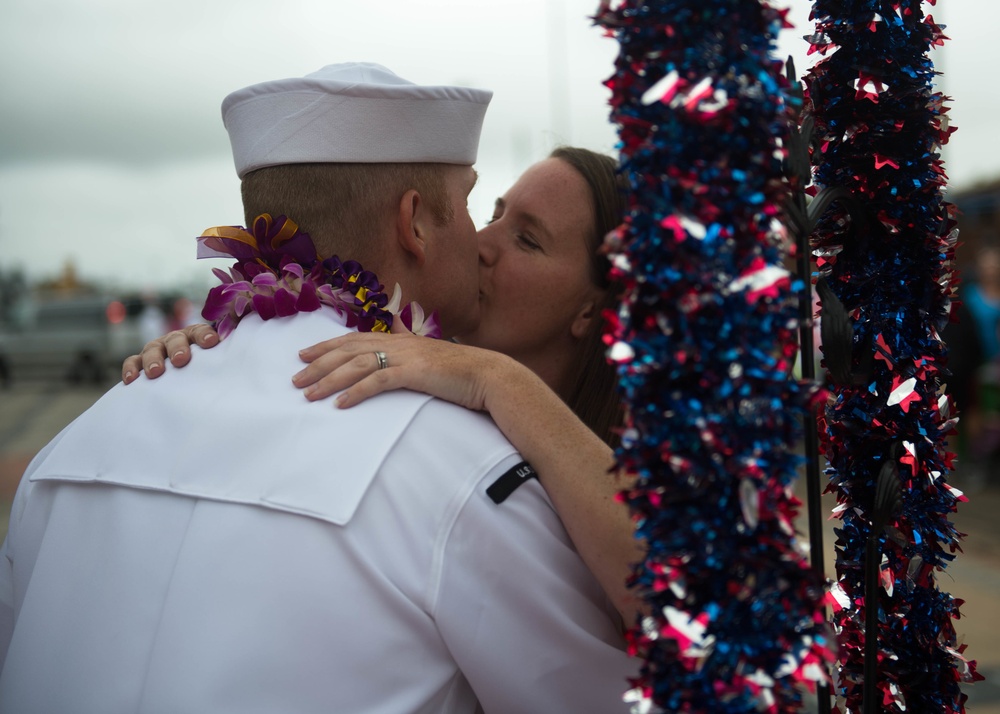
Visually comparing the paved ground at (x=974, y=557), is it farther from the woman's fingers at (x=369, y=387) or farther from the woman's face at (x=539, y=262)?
the woman's face at (x=539, y=262)

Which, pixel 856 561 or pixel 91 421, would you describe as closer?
pixel 856 561

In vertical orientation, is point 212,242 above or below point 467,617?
above

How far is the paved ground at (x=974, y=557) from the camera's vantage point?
4.38m

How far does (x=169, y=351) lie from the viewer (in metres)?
1.76

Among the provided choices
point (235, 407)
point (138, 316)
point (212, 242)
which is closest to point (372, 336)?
point (235, 407)

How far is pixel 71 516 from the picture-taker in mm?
1594

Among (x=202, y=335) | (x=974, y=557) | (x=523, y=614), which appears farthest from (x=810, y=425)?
(x=974, y=557)

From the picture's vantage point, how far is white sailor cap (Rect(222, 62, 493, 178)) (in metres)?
1.82

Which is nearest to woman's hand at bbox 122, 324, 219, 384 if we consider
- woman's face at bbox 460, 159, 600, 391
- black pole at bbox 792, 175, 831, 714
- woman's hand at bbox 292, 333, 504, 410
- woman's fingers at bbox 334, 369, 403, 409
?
woman's hand at bbox 292, 333, 504, 410

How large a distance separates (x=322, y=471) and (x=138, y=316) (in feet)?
83.3

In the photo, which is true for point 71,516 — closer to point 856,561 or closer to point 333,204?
point 333,204

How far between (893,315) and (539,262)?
98cm

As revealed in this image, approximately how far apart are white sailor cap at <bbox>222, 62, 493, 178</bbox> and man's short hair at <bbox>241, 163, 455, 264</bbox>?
0.02m

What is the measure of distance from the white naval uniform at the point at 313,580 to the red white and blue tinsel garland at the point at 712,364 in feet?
1.11
